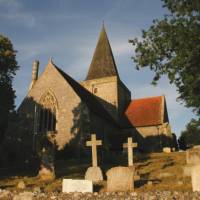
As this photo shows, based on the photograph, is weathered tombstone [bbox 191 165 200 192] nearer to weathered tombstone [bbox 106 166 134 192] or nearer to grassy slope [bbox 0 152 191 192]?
grassy slope [bbox 0 152 191 192]

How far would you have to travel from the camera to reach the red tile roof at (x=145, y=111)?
39.0m

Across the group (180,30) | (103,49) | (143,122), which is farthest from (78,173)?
(103,49)

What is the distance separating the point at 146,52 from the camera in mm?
19531

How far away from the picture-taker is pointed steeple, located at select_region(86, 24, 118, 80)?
44938mm

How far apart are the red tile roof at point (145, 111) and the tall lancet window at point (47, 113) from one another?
11.3 metres

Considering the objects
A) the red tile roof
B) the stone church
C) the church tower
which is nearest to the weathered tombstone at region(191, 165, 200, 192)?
the stone church

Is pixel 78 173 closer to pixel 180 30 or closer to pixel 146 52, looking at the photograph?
pixel 146 52

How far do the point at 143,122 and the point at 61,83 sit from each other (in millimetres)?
11560

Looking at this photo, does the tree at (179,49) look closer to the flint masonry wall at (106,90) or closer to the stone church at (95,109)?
the stone church at (95,109)

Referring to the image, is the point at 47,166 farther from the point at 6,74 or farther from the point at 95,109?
the point at 95,109

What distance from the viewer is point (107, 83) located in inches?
1725

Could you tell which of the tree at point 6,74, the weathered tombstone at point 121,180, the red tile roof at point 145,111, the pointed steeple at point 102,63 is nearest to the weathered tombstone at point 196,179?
the weathered tombstone at point 121,180

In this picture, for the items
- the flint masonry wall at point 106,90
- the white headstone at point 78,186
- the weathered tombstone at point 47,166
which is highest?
the flint masonry wall at point 106,90

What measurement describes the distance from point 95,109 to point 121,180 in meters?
21.3
